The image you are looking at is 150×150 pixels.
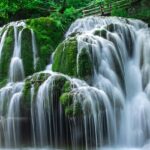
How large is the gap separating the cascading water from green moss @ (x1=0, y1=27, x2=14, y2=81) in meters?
2.20

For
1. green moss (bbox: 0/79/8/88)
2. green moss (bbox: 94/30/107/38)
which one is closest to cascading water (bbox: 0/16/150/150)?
green moss (bbox: 94/30/107/38)

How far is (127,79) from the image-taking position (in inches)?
564

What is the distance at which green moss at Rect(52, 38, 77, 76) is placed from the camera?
13305 millimetres

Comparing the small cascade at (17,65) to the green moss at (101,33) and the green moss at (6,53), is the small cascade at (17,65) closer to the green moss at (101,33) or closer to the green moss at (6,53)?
the green moss at (6,53)

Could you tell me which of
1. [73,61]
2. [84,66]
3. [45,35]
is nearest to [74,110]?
[84,66]

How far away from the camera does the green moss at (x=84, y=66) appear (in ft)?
42.9

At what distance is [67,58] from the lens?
1350 centimetres

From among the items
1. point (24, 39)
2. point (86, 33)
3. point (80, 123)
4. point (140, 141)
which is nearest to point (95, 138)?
point (80, 123)

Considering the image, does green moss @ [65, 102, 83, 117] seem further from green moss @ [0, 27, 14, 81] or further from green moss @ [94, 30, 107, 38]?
green moss @ [0, 27, 14, 81]

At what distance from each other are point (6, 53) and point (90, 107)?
5207 millimetres

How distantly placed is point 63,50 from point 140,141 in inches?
149

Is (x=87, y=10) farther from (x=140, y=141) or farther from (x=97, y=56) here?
(x=140, y=141)

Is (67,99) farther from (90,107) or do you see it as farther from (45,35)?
(45,35)

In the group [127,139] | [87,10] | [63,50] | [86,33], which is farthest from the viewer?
[87,10]
